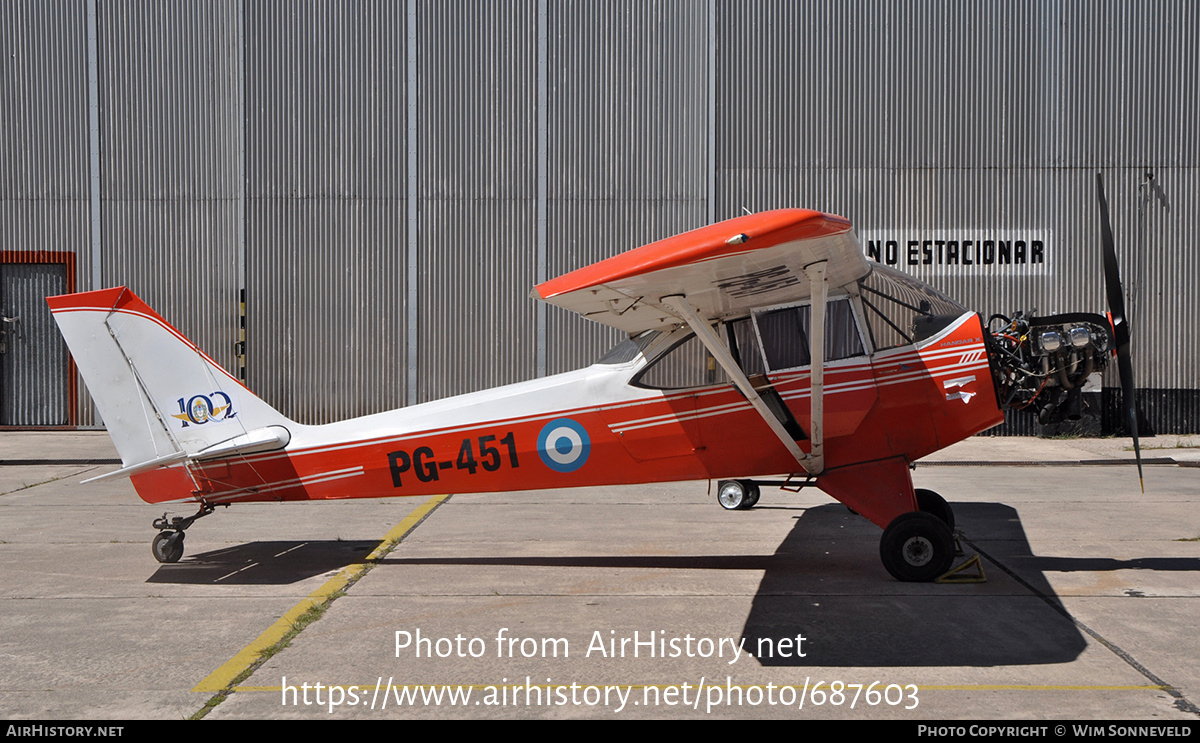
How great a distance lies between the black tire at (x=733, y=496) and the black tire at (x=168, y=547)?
17.9 ft

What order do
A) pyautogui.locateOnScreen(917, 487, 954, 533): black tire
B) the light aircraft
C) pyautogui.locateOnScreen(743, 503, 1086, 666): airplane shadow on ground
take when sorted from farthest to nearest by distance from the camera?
pyautogui.locateOnScreen(917, 487, 954, 533): black tire, the light aircraft, pyautogui.locateOnScreen(743, 503, 1086, 666): airplane shadow on ground

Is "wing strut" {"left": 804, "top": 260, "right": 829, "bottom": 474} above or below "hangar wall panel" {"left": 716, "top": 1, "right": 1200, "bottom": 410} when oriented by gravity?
below

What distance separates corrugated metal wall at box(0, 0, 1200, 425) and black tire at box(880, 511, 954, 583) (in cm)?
1084

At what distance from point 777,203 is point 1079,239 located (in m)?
5.54

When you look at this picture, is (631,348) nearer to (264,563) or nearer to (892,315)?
(892,315)

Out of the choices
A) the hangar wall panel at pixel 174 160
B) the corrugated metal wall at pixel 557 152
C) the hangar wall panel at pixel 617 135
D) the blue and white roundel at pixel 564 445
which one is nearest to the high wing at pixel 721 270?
the blue and white roundel at pixel 564 445

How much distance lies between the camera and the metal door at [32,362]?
705 inches

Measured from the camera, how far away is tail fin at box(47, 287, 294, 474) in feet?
22.6

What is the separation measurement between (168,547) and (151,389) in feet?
4.33

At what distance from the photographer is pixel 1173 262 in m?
16.8

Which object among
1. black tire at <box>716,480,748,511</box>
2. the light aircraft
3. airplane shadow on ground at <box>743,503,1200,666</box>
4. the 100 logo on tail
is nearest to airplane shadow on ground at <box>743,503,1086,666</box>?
airplane shadow on ground at <box>743,503,1200,666</box>

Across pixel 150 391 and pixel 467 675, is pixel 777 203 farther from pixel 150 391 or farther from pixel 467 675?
pixel 467 675

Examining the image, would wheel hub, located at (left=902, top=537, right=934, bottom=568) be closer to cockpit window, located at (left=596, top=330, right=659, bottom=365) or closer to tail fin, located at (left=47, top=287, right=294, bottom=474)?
cockpit window, located at (left=596, top=330, right=659, bottom=365)

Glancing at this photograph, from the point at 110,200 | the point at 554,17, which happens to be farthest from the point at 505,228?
the point at 110,200
